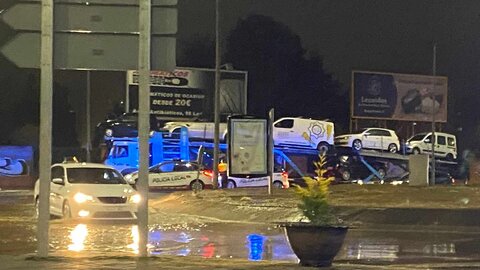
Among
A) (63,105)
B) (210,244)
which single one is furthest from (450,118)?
(210,244)

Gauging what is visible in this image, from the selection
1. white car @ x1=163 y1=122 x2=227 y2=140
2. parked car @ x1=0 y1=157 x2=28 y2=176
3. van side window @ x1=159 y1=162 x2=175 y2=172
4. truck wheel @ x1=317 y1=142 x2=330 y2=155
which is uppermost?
white car @ x1=163 y1=122 x2=227 y2=140

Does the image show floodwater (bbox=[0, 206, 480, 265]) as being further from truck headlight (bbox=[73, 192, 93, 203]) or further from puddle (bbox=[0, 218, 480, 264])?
truck headlight (bbox=[73, 192, 93, 203])

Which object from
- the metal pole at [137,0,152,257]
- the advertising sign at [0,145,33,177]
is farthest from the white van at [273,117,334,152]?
the metal pole at [137,0,152,257]

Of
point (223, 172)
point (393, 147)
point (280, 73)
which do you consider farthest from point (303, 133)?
point (280, 73)

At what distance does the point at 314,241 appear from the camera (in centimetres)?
1212

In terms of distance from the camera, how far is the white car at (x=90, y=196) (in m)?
22.0

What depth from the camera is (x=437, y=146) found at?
179 ft

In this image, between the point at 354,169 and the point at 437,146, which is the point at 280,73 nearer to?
the point at 437,146

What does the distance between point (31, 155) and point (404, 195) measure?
38086 millimetres

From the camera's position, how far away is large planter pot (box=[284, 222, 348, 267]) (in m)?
12.1

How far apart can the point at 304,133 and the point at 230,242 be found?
33.2 meters

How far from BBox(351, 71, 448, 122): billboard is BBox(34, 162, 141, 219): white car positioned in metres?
42.9

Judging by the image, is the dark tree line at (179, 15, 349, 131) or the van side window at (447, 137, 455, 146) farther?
the dark tree line at (179, 15, 349, 131)

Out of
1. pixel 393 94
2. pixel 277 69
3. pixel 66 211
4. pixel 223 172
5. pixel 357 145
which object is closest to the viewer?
pixel 66 211
